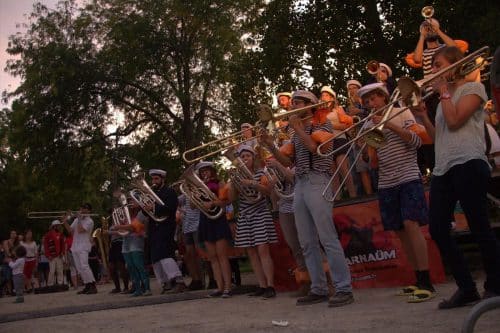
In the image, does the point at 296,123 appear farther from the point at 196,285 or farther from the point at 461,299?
the point at 196,285

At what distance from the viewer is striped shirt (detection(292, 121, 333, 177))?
25.2ft

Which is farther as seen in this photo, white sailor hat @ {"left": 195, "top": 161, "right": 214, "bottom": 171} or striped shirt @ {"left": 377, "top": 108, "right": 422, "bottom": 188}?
white sailor hat @ {"left": 195, "top": 161, "right": 214, "bottom": 171}

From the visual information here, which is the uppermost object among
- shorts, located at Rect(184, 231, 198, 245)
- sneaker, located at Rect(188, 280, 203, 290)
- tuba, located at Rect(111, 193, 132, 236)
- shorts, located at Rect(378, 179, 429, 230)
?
tuba, located at Rect(111, 193, 132, 236)

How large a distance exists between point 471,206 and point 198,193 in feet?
17.5

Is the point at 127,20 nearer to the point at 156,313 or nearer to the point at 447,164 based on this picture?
the point at 156,313

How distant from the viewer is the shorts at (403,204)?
6984mm

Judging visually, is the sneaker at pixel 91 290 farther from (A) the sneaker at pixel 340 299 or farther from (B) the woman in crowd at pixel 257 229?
(A) the sneaker at pixel 340 299

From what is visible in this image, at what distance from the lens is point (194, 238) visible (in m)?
11.9

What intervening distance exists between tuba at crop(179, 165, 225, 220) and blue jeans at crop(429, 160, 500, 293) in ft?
15.3

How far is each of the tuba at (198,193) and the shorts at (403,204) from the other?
3531 millimetres

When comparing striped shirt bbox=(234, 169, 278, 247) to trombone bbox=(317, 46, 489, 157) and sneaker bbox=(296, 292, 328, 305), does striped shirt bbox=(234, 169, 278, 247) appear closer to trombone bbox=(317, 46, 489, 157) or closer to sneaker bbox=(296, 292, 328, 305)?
sneaker bbox=(296, 292, 328, 305)

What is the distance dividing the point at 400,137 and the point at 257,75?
15.7m

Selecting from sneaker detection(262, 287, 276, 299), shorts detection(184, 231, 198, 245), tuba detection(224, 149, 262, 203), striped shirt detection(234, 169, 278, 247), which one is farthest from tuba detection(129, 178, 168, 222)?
sneaker detection(262, 287, 276, 299)

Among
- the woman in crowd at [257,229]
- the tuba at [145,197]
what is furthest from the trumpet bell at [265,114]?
the tuba at [145,197]
